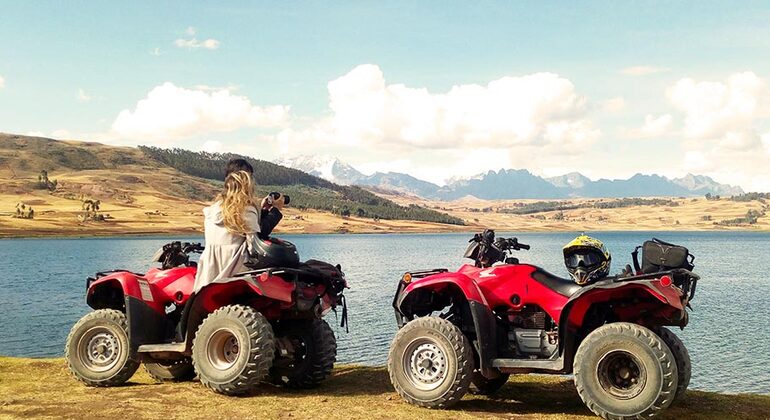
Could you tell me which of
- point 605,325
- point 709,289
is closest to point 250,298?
point 605,325

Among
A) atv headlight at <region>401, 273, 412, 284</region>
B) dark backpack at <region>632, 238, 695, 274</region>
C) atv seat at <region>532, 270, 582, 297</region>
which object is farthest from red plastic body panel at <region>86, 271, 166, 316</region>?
dark backpack at <region>632, 238, 695, 274</region>

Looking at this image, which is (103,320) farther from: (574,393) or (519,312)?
A: (574,393)

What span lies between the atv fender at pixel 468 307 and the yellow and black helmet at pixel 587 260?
3.97ft

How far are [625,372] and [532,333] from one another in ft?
3.97

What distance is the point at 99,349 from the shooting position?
10.2 metres

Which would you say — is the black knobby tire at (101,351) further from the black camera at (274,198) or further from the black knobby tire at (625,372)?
the black knobby tire at (625,372)

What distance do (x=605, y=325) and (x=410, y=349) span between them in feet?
8.12

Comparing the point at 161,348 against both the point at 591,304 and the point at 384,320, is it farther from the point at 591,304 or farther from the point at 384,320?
the point at 384,320

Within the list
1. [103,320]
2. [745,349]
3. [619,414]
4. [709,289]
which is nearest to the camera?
[619,414]

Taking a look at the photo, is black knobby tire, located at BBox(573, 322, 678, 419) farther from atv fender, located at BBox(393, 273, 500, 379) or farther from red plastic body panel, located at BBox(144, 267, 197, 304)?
red plastic body panel, located at BBox(144, 267, 197, 304)

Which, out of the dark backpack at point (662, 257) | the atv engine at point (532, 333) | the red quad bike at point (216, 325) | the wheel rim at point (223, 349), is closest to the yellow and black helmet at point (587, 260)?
the dark backpack at point (662, 257)

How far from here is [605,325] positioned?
7.82 meters

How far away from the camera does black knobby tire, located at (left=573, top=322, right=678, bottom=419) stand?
7.40 metres

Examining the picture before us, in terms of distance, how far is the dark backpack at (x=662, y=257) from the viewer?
777cm
